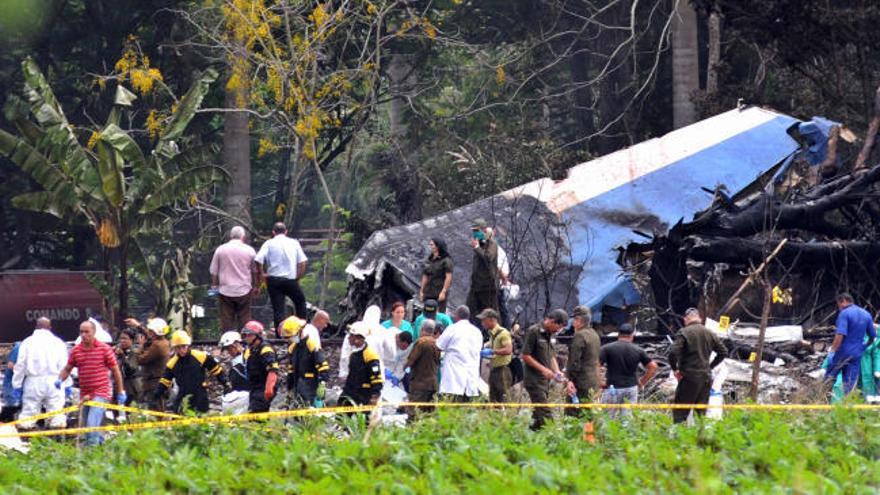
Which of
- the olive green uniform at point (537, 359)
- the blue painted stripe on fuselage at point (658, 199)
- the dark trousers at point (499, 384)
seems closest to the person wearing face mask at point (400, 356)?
the dark trousers at point (499, 384)

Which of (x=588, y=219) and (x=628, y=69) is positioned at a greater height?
(x=628, y=69)

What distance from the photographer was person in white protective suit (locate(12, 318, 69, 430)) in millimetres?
19406

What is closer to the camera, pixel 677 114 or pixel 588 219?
pixel 588 219

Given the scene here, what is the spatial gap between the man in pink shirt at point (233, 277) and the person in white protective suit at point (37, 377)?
2815 mm

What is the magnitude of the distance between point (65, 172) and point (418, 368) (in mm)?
9994

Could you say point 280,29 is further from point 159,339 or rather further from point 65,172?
point 159,339

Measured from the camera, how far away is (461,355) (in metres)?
17.2

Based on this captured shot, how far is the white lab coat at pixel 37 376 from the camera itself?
19406mm

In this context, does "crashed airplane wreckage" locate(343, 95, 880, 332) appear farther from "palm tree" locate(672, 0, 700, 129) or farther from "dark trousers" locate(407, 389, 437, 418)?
"palm tree" locate(672, 0, 700, 129)

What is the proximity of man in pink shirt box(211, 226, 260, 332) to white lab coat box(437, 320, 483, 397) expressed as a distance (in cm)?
523

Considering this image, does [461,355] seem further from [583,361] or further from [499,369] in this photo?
[583,361]

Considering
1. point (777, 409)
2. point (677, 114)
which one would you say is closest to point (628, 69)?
point (677, 114)

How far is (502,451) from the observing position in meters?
9.74

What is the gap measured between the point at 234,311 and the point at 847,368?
26.4 feet
